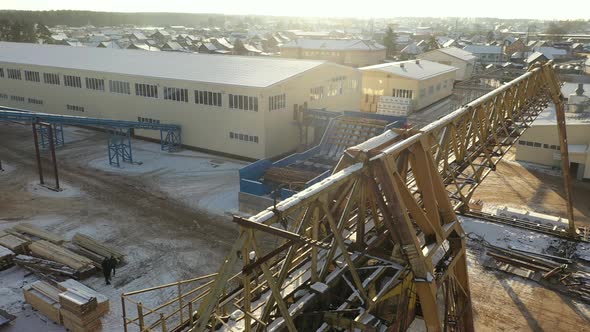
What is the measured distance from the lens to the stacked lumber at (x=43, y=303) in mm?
13828

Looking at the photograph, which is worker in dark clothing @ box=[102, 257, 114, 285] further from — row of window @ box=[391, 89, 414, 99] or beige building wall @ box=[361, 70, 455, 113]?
row of window @ box=[391, 89, 414, 99]

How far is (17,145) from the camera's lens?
1353 inches

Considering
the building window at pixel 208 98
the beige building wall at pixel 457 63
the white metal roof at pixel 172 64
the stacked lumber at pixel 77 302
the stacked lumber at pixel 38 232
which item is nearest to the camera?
the stacked lumber at pixel 77 302

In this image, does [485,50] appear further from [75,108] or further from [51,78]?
[51,78]

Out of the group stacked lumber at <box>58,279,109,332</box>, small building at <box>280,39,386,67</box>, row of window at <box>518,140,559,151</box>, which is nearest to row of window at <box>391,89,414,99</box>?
row of window at <box>518,140,559,151</box>

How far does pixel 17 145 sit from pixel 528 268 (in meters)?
34.4

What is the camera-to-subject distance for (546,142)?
2905 cm

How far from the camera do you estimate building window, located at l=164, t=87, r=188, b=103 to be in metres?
32.1

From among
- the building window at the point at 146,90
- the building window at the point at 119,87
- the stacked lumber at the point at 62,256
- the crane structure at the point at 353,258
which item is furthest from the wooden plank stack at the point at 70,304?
the building window at the point at 119,87

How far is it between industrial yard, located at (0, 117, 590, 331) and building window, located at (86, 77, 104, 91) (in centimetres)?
543

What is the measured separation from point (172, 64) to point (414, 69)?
25.5 m

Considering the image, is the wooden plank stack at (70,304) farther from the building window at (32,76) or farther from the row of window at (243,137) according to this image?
the building window at (32,76)

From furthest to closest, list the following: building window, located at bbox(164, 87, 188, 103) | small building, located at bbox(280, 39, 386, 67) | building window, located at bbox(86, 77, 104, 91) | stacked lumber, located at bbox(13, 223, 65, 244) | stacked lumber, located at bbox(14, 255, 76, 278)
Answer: small building, located at bbox(280, 39, 386, 67) → building window, located at bbox(86, 77, 104, 91) → building window, located at bbox(164, 87, 188, 103) → stacked lumber, located at bbox(13, 223, 65, 244) → stacked lumber, located at bbox(14, 255, 76, 278)

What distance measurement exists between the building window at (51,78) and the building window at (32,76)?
3.49 feet
